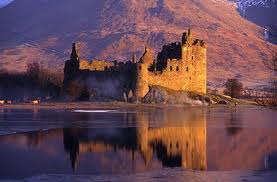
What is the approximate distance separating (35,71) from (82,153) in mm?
90609

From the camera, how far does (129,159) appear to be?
78.6 ft

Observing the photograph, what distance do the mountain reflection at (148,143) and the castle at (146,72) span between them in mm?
44683

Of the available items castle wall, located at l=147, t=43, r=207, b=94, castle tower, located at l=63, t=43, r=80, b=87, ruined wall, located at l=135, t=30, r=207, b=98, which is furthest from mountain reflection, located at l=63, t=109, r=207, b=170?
castle tower, located at l=63, t=43, r=80, b=87

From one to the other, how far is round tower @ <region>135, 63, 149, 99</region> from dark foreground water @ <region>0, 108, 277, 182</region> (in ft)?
148

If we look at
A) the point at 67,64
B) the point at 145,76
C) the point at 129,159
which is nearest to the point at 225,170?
the point at 129,159

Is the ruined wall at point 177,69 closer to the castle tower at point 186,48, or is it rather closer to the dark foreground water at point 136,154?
the castle tower at point 186,48

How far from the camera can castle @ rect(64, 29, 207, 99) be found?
84.1 metres

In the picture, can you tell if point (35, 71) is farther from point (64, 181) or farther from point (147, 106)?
point (64, 181)

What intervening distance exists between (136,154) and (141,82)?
5802cm

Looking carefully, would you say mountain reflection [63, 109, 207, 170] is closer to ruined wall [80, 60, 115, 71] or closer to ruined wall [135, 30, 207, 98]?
ruined wall [135, 30, 207, 98]

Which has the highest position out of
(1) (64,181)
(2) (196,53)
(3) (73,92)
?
(2) (196,53)

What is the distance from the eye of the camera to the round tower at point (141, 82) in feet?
273

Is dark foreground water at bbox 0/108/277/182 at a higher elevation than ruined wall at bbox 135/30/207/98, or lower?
lower

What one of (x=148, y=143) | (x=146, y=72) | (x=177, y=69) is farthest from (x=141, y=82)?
(x=148, y=143)
